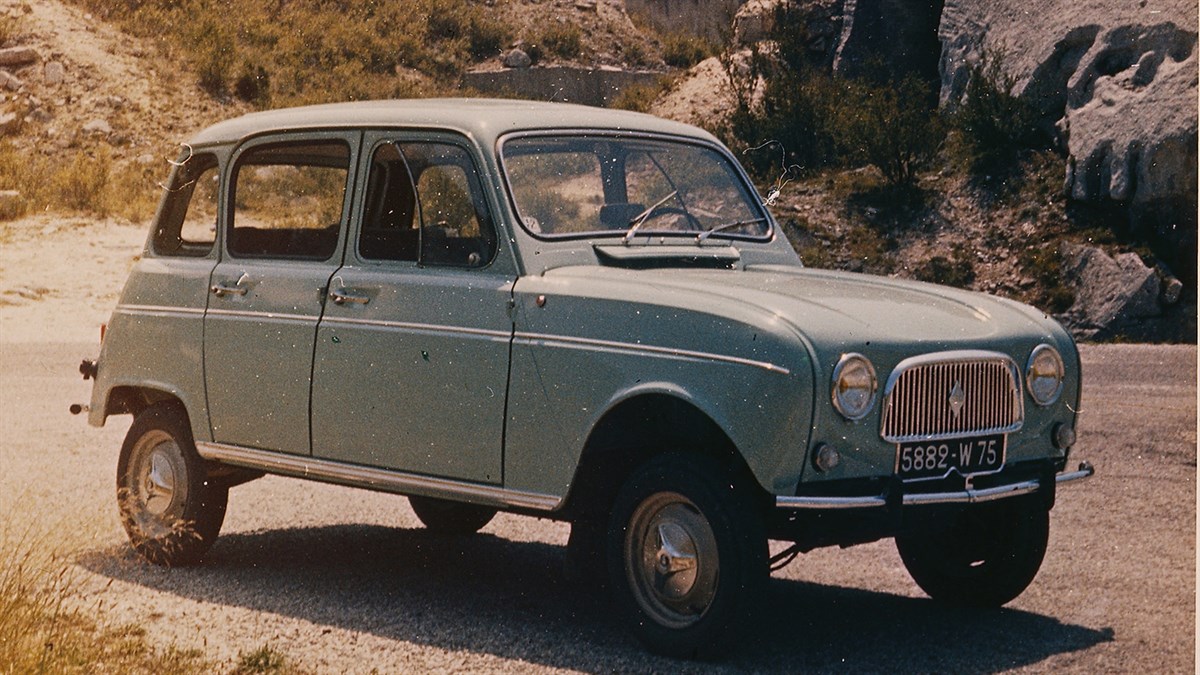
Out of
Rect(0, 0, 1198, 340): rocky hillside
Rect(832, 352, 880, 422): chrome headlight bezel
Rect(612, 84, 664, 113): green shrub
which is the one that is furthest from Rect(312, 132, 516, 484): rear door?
Rect(612, 84, 664, 113): green shrub

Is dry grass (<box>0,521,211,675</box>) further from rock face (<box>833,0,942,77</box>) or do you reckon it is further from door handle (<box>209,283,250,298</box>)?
rock face (<box>833,0,942,77</box>)

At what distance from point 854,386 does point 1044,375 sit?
101 centimetres

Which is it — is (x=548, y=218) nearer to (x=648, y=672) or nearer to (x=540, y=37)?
(x=648, y=672)

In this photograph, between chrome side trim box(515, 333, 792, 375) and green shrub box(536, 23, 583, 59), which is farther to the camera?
green shrub box(536, 23, 583, 59)

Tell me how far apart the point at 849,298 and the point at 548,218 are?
4.27ft

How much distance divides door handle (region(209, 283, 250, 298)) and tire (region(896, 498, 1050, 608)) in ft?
10.1

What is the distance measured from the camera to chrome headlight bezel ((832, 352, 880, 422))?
548 cm

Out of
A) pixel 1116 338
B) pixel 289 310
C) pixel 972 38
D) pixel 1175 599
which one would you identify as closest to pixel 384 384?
pixel 289 310

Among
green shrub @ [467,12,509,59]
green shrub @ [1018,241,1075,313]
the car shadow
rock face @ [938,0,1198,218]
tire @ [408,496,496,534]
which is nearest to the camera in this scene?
the car shadow

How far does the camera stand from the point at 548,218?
662 centimetres

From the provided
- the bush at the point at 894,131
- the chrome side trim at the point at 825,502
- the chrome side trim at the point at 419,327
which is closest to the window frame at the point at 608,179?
the chrome side trim at the point at 419,327

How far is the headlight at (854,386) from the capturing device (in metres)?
5.48

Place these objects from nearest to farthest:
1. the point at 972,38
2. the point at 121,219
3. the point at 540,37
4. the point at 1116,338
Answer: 1. the point at 1116,338
2. the point at 972,38
3. the point at 121,219
4. the point at 540,37

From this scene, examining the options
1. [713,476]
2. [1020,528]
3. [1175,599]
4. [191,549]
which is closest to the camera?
[713,476]
